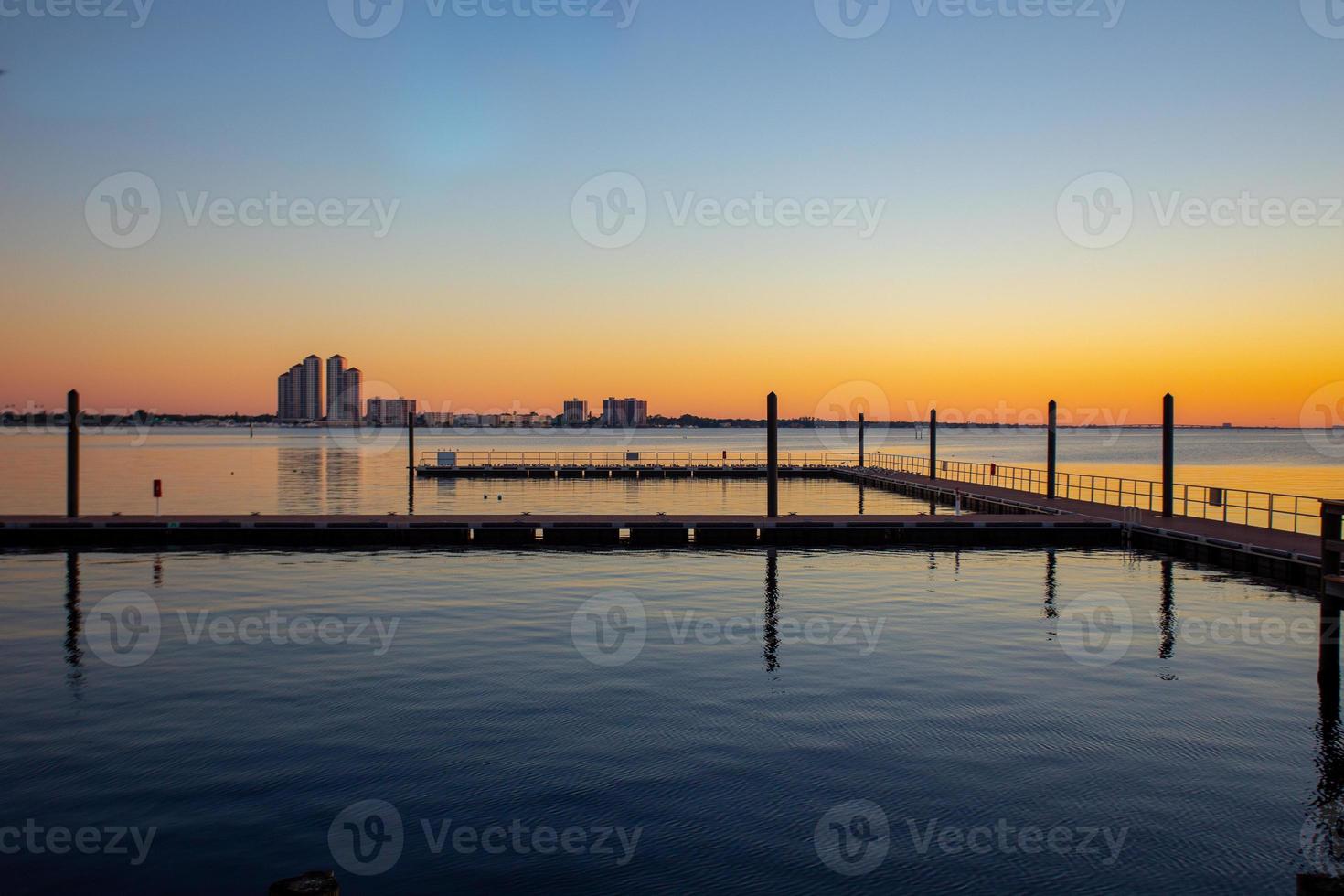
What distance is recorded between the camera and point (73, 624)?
21703mm

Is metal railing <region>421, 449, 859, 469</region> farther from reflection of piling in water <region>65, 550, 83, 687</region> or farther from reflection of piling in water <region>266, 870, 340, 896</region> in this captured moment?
reflection of piling in water <region>266, 870, 340, 896</region>

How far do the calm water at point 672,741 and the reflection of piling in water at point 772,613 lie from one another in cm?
22

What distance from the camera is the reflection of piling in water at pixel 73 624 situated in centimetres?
1731

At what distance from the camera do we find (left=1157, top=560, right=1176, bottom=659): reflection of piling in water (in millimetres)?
19141

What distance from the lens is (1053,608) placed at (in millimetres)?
23500

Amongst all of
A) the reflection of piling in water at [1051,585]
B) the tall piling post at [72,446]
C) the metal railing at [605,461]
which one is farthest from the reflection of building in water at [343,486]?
the reflection of piling in water at [1051,585]

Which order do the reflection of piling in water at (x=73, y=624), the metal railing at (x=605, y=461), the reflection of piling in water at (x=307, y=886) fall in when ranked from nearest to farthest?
the reflection of piling in water at (x=307, y=886), the reflection of piling in water at (x=73, y=624), the metal railing at (x=605, y=461)

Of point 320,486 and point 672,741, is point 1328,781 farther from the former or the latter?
point 320,486

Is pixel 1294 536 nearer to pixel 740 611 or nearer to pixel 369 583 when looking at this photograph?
pixel 740 611

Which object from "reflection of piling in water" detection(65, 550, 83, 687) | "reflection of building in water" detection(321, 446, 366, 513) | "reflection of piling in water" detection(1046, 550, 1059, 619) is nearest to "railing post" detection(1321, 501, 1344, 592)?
"reflection of piling in water" detection(1046, 550, 1059, 619)

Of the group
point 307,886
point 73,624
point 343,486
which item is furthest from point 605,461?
point 307,886

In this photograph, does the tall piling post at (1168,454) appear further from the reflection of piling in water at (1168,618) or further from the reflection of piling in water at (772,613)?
the reflection of piling in water at (772,613)

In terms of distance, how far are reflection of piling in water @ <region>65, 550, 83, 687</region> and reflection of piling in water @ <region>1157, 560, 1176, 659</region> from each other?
1976 cm

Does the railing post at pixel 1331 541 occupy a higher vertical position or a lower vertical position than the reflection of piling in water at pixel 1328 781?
higher
